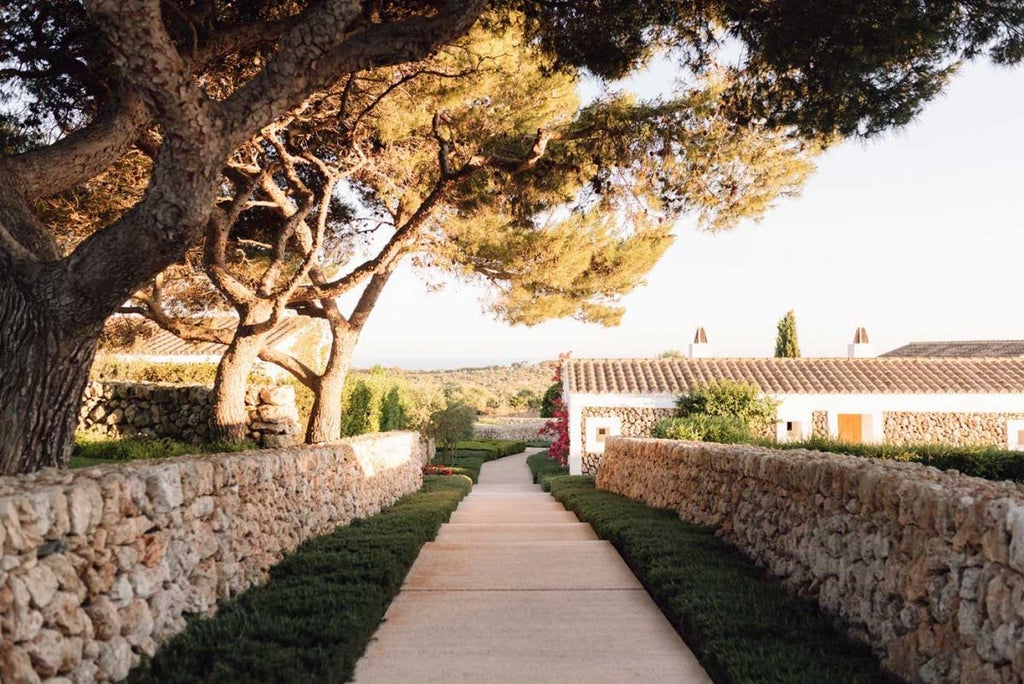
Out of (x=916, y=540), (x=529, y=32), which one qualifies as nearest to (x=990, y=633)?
(x=916, y=540)

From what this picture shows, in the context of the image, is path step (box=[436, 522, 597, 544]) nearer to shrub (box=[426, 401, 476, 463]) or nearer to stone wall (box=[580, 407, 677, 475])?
stone wall (box=[580, 407, 677, 475])

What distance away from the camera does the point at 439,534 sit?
1038cm

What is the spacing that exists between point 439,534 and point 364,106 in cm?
513

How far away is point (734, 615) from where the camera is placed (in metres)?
5.43

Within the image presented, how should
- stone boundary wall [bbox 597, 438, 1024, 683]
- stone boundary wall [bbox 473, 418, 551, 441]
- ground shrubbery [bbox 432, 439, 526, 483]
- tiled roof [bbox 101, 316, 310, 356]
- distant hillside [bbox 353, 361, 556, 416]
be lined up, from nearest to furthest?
1. stone boundary wall [bbox 597, 438, 1024, 683]
2. tiled roof [bbox 101, 316, 310, 356]
3. ground shrubbery [bbox 432, 439, 526, 483]
4. stone boundary wall [bbox 473, 418, 551, 441]
5. distant hillside [bbox 353, 361, 556, 416]

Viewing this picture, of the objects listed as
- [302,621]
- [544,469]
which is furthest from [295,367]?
[544,469]

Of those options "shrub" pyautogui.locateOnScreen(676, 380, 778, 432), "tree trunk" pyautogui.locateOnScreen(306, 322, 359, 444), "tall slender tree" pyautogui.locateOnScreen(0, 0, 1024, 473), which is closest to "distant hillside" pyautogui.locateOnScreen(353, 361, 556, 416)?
"shrub" pyautogui.locateOnScreen(676, 380, 778, 432)

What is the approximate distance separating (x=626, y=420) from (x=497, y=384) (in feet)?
155

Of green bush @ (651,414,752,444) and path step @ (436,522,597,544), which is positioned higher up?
green bush @ (651,414,752,444)

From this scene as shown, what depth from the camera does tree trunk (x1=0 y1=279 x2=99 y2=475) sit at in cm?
624

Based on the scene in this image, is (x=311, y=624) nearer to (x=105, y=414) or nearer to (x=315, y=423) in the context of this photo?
(x=315, y=423)

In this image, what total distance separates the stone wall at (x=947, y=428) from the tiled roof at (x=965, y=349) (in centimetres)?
853

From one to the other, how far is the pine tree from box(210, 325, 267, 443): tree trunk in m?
25.7

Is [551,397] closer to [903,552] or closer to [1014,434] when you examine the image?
[1014,434]
